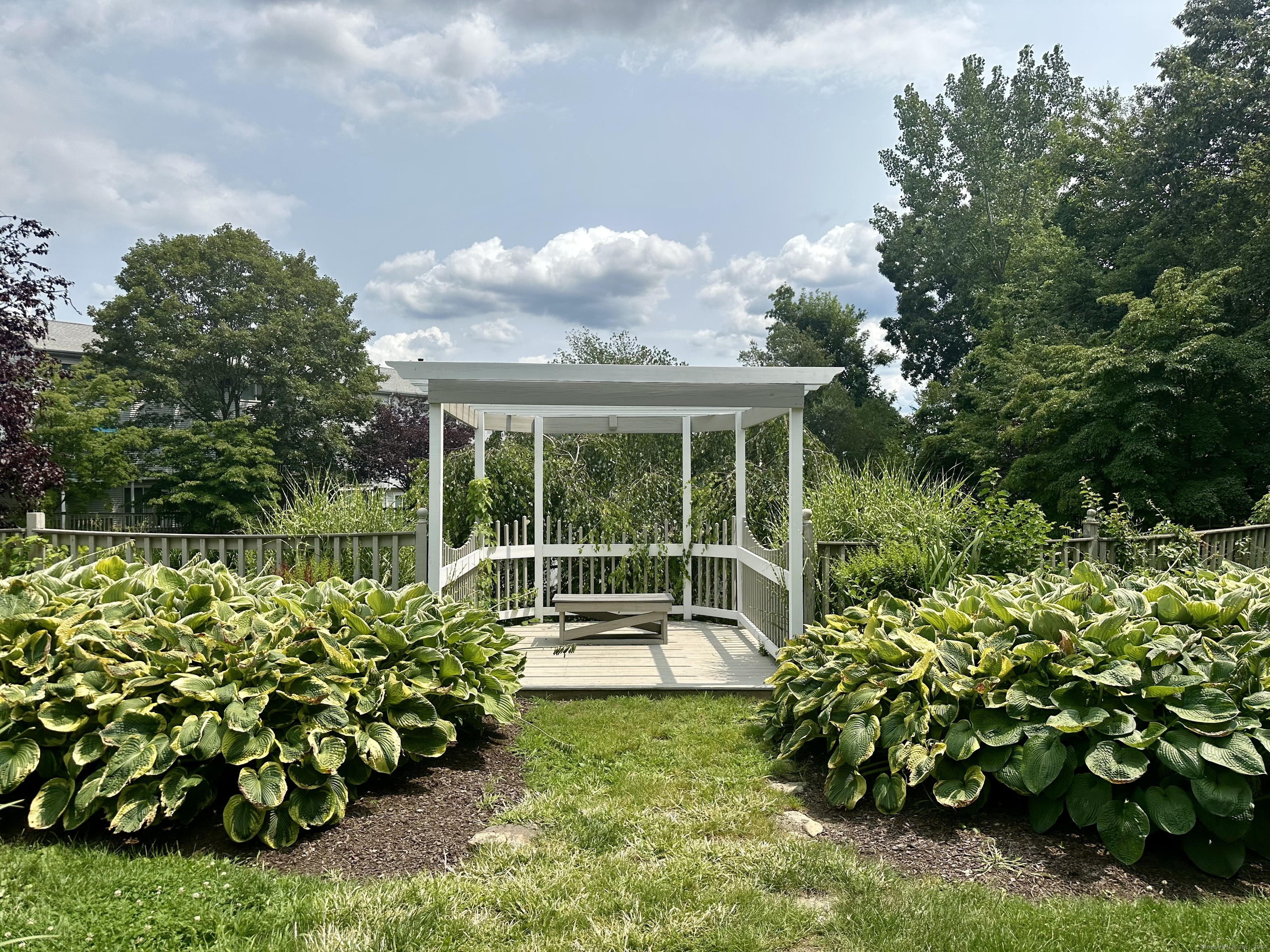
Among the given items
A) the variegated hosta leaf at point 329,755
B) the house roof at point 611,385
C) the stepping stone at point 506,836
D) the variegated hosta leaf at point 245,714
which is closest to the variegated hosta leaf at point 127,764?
the variegated hosta leaf at point 245,714

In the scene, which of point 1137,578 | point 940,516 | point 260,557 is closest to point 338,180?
point 260,557

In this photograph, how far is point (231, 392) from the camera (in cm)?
2812

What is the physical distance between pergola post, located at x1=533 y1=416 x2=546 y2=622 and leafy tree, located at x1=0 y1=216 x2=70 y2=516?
7149mm

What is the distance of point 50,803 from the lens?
2.99 m

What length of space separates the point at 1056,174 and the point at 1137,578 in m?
23.1

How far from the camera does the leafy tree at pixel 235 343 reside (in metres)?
26.4

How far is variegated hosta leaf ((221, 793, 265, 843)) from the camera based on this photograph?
292 cm

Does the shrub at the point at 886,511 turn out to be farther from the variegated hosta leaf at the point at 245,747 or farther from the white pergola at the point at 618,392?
the variegated hosta leaf at the point at 245,747

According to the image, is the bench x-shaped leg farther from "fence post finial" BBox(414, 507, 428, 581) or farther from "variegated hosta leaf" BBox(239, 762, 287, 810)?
"variegated hosta leaf" BBox(239, 762, 287, 810)

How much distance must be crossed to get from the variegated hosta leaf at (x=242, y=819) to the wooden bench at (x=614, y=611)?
412 centimetres

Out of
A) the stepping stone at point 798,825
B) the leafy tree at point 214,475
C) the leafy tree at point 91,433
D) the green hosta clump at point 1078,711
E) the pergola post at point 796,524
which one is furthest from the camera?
the leafy tree at point 214,475

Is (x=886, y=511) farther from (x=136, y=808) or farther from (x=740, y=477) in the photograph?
(x=136, y=808)

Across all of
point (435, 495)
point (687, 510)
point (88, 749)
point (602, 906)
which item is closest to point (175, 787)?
point (88, 749)

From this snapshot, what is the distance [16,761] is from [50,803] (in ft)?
0.76
